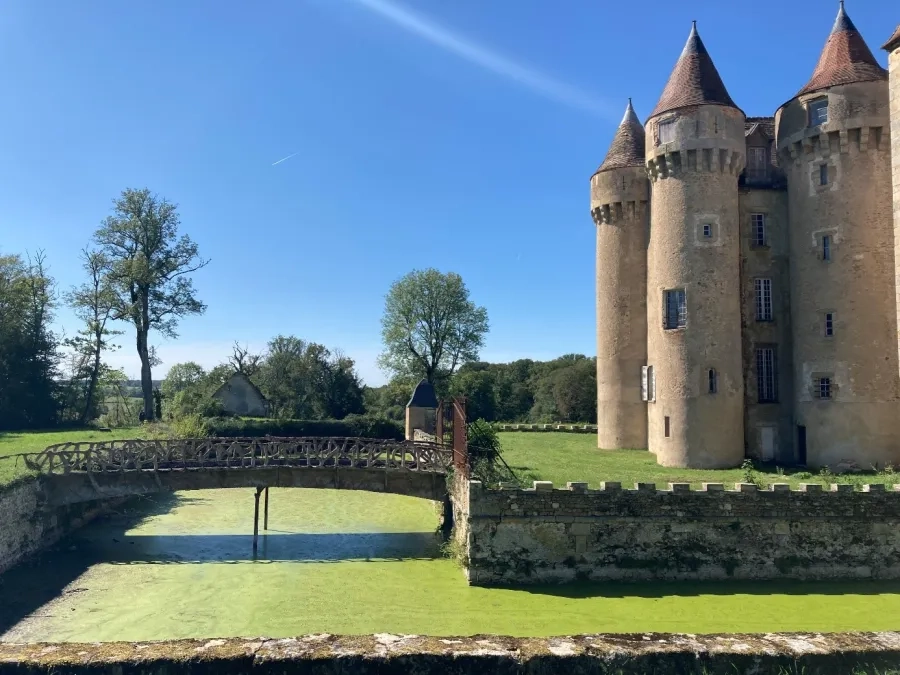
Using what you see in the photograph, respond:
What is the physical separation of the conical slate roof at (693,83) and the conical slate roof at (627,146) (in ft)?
13.2

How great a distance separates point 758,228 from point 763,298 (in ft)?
9.49

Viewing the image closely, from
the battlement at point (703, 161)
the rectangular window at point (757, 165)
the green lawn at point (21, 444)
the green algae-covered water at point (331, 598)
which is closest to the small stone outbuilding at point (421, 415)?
the green algae-covered water at point (331, 598)

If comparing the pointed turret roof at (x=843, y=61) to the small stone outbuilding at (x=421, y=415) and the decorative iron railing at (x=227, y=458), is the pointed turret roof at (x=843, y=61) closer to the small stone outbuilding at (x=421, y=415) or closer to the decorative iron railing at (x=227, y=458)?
the decorative iron railing at (x=227, y=458)

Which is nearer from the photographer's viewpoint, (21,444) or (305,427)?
(21,444)

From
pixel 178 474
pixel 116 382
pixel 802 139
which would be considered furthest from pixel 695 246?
→ pixel 116 382

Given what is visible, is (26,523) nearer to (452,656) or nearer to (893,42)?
(452,656)

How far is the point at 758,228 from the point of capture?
25688mm

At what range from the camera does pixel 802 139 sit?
77.3ft

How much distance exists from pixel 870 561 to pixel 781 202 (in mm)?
14838

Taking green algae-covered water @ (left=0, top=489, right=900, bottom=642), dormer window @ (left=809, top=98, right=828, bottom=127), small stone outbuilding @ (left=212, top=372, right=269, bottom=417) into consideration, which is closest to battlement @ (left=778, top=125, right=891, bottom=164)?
dormer window @ (left=809, top=98, right=828, bottom=127)

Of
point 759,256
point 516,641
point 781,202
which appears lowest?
point 516,641

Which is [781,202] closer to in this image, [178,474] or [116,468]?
[178,474]

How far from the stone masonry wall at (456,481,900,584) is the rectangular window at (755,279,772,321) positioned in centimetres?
1049

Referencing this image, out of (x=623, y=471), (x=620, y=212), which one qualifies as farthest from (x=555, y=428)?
(x=623, y=471)
